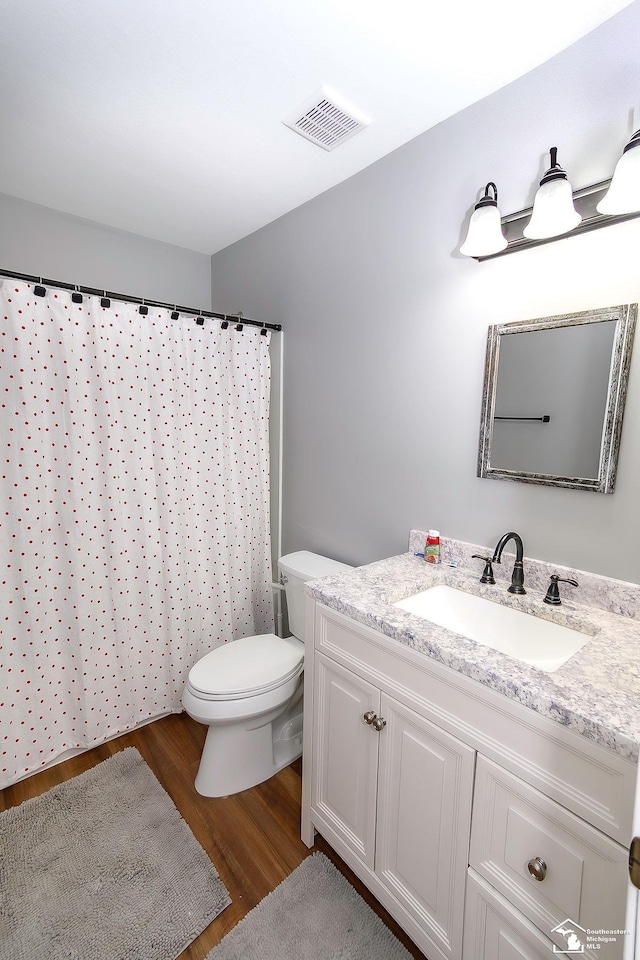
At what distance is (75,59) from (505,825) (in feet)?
7.29

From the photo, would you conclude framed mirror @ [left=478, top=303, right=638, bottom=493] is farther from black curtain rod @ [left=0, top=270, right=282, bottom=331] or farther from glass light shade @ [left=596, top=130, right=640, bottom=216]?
black curtain rod @ [left=0, top=270, right=282, bottom=331]

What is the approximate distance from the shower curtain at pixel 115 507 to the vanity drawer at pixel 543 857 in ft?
4.99

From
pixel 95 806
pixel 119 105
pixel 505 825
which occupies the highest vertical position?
pixel 119 105

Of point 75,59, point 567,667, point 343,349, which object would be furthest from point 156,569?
point 75,59

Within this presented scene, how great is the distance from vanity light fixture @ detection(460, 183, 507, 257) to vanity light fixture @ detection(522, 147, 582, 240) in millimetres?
122

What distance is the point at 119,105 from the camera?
55.4 inches

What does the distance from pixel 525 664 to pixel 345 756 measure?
2.13ft

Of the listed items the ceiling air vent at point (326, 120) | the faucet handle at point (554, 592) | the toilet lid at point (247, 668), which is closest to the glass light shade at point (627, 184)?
the ceiling air vent at point (326, 120)

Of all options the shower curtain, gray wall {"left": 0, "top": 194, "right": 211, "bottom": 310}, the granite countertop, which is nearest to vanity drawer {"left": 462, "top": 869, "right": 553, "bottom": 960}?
the granite countertop

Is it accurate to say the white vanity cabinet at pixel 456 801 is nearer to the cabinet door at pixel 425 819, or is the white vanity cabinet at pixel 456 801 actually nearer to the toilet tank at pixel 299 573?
the cabinet door at pixel 425 819

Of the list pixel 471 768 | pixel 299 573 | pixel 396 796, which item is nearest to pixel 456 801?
pixel 471 768

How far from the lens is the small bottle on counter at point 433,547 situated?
1520mm

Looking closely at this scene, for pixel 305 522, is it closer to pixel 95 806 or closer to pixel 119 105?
pixel 95 806

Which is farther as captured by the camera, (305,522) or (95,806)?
(305,522)
